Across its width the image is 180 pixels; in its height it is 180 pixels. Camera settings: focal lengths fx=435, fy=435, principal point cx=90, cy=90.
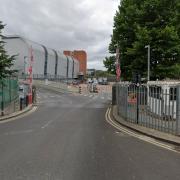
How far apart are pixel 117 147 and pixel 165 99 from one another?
4.88 meters

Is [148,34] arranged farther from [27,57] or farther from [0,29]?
[27,57]

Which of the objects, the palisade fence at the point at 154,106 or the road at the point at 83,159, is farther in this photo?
the palisade fence at the point at 154,106

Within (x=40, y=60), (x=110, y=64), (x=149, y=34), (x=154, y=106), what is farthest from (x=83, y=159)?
(x=40, y=60)

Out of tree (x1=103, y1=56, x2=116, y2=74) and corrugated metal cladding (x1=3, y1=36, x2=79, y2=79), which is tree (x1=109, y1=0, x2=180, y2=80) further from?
corrugated metal cladding (x1=3, y1=36, x2=79, y2=79)

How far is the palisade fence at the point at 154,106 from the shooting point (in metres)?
17.2

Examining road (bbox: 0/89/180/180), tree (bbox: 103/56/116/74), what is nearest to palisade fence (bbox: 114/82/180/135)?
road (bbox: 0/89/180/180)

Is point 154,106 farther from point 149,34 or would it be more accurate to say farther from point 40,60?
point 40,60

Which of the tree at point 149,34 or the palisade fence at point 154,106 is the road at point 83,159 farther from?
the tree at point 149,34

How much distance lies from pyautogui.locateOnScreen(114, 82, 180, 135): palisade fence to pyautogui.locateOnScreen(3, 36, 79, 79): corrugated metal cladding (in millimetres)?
59337

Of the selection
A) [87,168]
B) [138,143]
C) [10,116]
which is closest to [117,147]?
[138,143]

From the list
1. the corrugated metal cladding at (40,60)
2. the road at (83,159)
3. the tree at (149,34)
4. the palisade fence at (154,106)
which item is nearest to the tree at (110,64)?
the tree at (149,34)

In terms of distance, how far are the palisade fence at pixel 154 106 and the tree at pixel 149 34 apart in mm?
17360

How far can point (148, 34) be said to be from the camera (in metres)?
41.1

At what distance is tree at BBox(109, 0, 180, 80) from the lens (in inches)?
1617
